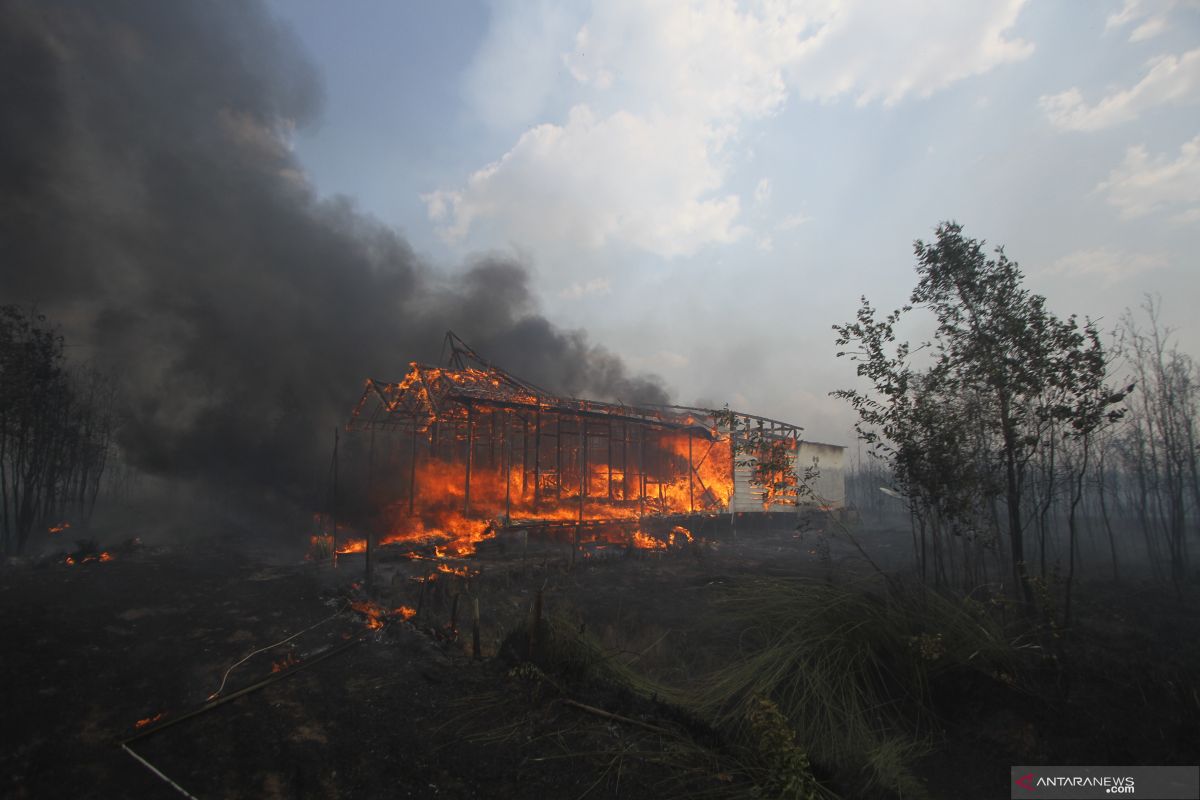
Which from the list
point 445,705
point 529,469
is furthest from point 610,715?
point 529,469

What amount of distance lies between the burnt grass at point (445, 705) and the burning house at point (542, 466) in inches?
178

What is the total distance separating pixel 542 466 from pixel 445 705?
2307cm

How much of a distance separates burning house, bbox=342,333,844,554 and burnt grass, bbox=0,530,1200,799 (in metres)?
4.53

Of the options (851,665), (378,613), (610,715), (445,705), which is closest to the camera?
(610,715)

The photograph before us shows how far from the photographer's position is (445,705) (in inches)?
265

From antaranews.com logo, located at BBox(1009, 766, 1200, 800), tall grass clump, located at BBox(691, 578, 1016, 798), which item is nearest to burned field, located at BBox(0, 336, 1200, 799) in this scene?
tall grass clump, located at BBox(691, 578, 1016, 798)

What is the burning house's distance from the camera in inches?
746

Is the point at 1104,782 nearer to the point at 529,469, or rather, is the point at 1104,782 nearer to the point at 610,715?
the point at 610,715

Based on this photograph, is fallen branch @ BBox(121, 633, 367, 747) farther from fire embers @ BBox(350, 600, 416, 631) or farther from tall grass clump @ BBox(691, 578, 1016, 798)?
tall grass clump @ BBox(691, 578, 1016, 798)

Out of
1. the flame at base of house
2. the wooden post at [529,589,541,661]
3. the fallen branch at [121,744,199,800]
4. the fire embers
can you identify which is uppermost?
the flame at base of house

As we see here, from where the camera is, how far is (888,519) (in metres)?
47.2

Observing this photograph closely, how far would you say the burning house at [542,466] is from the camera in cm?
1895

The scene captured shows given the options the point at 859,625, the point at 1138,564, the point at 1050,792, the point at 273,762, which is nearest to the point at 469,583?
the point at 273,762

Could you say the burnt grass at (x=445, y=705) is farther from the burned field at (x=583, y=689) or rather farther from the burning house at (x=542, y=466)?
the burning house at (x=542, y=466)
